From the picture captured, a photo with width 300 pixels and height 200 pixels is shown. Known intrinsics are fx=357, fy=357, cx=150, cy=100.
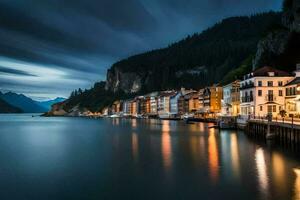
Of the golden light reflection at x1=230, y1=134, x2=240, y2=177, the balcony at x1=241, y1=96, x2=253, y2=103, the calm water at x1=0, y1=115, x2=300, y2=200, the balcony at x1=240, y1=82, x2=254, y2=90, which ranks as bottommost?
the calm water at x1=0, y1=115, x2=300, y2=200

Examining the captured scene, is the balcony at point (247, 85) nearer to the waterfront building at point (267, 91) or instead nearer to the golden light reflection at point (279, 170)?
the waterfront building at point (267, 91)

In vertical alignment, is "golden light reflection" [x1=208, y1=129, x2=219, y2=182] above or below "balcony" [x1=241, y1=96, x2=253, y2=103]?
below

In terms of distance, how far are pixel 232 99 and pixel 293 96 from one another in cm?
3059

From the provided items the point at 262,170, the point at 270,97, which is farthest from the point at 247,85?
the point at 262,170

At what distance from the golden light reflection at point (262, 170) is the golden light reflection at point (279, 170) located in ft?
2.72

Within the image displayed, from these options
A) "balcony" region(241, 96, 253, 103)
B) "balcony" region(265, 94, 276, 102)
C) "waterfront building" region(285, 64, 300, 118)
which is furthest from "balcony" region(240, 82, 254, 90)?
"waterfront building" region(285, 64, 300, 118)

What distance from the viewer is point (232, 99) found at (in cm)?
10356

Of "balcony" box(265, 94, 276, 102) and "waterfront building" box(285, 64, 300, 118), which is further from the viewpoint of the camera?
"balcony" box(265, 94, 276, 102)

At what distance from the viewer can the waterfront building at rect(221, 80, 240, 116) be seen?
9925cm

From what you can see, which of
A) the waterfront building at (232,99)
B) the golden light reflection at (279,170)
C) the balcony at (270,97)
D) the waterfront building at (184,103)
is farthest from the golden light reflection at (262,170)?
the waterfront building at (184,103)

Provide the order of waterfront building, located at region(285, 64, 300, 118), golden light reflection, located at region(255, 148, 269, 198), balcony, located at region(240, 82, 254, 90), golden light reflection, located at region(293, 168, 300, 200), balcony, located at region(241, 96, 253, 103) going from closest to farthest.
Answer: golden light reflection, located at region(293, 168, 300, 200) < golden light reflection, located at region(255, 148, 269, 198) < waterfront building, located at region(285, 64, 300, 118) < balcony, located at region(240, 82, 254, 90) < balcony, located at region(241, 96, 253, 103)

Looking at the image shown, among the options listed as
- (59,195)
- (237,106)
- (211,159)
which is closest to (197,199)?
(59,195)

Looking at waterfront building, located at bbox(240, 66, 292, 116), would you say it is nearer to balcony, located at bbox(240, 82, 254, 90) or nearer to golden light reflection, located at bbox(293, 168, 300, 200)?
balcony, located at bbox(240, 82, 254, 90)

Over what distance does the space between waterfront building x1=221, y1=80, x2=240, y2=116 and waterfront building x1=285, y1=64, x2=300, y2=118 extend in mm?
22184
